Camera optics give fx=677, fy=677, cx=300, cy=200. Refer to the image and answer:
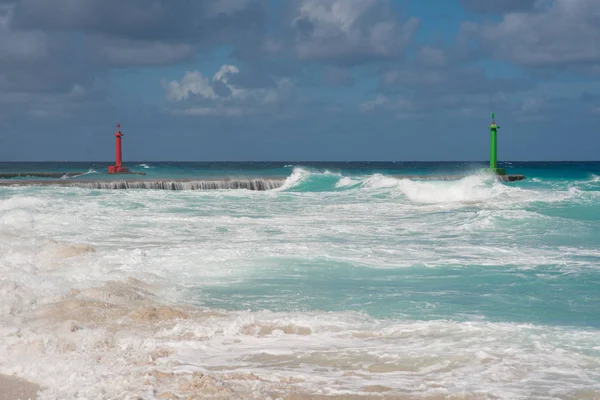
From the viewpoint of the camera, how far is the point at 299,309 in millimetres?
6766

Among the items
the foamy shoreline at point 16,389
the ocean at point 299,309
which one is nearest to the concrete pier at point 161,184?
the ocean at point 299,309

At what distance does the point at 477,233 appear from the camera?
13.6 metres

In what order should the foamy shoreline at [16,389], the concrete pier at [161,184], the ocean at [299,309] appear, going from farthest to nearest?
the concrete pier at [161,184]
the ocean at [299,309]
the foamy shoreline at [16,389]

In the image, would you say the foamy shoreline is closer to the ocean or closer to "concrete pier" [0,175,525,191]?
the ocean

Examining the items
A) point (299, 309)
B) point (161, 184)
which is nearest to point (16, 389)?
point (299, 309)

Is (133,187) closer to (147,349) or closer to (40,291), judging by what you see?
(40,291)

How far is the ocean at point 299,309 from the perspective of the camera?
4.39 meters

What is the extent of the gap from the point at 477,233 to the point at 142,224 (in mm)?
A: 7062

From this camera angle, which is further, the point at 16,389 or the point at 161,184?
the point at 161,184

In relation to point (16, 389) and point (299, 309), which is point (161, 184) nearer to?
point (299, 309)

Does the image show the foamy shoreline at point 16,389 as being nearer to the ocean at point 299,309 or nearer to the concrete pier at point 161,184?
the ocean at point 299,309

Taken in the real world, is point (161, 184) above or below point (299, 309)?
above

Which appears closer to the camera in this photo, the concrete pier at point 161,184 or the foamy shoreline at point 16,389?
the foamy shoreline at point 16,389

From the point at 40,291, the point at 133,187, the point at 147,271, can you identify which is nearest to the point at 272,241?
the point at 147,271
